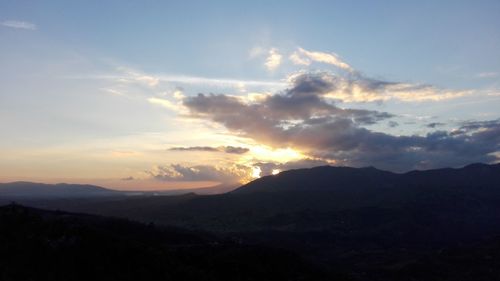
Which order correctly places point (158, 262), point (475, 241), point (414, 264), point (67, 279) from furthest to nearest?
point (475, 241)
point (414, 264)
point (158, 262)
point (67, 279)

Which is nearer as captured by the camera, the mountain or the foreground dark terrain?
the mountain

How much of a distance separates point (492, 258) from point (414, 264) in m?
21.3

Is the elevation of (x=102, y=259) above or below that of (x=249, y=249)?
above

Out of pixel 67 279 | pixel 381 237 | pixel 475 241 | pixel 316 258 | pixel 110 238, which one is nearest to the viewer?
pixel 67 279

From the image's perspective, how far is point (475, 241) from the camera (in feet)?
535

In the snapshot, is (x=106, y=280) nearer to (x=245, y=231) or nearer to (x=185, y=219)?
(x=245, y=231)

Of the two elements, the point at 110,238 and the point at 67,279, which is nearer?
the point at 67,279

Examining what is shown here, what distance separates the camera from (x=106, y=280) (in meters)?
57.8

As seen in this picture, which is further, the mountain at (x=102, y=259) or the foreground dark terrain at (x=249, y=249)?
the foreground dark terrain at (x=249, y=249)

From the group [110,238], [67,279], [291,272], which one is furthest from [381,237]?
[67,279]

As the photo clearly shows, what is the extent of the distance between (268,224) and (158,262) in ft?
421

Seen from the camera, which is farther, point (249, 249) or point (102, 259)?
point (249, 249)

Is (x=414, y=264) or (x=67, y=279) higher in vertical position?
(x=67, y=279)

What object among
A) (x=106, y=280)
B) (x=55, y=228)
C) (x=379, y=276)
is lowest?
(x=379, y=276)
